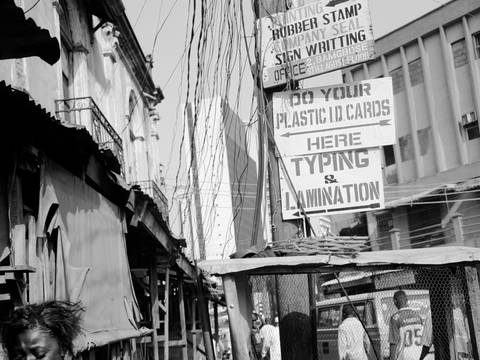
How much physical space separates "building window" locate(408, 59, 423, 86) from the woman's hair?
2633 cm

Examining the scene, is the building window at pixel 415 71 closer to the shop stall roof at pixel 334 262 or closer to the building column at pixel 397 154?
the building column at pixel 397 154

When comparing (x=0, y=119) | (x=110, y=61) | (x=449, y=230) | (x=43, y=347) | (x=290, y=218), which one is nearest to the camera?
(x=43, y=347)

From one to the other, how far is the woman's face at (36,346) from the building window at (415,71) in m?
26.5

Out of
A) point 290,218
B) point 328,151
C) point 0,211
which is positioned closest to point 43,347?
point 0,211

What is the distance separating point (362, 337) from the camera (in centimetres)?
945

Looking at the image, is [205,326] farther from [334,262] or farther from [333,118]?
[333,118]

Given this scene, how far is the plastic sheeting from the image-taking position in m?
5.34

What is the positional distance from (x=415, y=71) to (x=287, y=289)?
889 inches

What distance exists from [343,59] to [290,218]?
1.98 m

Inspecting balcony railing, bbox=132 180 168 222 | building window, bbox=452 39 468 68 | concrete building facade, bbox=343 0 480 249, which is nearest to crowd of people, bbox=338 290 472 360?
balcony railing, bbox=132 180 168 222

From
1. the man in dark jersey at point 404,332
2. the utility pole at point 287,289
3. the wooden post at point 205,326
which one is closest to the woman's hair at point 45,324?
the wooden post at point 205,326

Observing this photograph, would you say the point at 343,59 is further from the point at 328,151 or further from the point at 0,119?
the point at 0,119

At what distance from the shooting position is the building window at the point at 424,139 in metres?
27.5

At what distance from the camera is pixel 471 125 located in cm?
2555
